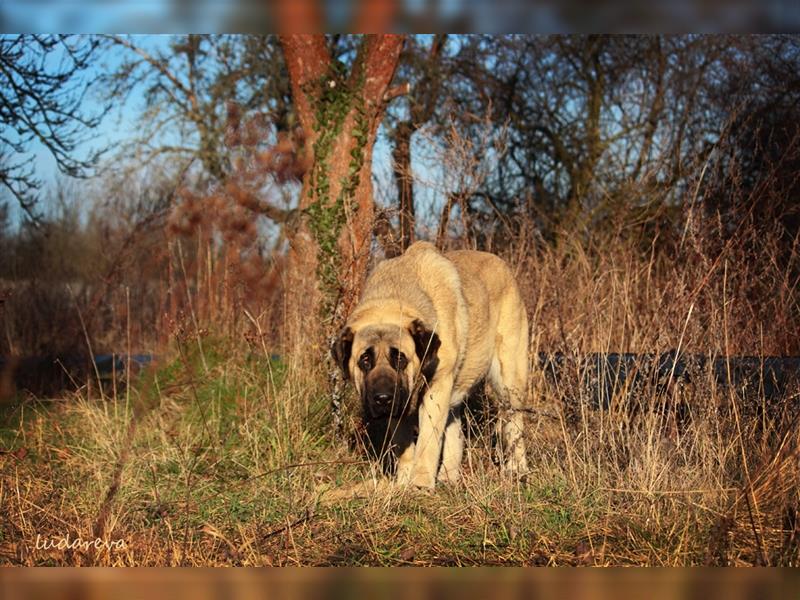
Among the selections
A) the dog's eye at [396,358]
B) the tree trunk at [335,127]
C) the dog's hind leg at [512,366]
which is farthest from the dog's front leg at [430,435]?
the tree trunk at [335,127]

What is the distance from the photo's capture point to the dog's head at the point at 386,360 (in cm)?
552

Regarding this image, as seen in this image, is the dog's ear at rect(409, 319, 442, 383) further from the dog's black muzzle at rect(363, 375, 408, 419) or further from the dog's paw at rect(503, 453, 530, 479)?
the dog's paw at rect(503, 453, 530, 479)

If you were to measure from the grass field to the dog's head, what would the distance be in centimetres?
60

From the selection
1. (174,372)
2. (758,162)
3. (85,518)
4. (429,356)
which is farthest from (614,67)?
(85,518)

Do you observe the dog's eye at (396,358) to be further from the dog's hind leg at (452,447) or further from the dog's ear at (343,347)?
the dog's hind leg at (452,447)

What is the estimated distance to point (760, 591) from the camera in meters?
3.03

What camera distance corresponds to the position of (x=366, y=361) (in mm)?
5688

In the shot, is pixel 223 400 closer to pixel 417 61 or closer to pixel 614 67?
pixel 417 61

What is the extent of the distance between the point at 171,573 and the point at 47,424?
16.8 feet

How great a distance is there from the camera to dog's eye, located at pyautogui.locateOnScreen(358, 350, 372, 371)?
567cm

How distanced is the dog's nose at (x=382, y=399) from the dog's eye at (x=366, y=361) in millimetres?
267

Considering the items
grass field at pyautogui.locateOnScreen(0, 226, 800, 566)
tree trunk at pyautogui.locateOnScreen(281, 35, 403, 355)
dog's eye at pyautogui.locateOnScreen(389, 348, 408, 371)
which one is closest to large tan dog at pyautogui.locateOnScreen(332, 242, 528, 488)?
dog's eye at pyautogui.locateOnScreen(389, 348, 408, 371)

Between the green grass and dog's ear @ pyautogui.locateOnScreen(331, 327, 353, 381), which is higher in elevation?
dog's ear @ pyautogui.locateOnScreen(331, 327, 353, 381)

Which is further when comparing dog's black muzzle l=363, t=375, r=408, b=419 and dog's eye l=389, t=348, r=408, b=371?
dog's eye l=389, t=348, r=408, b=371
